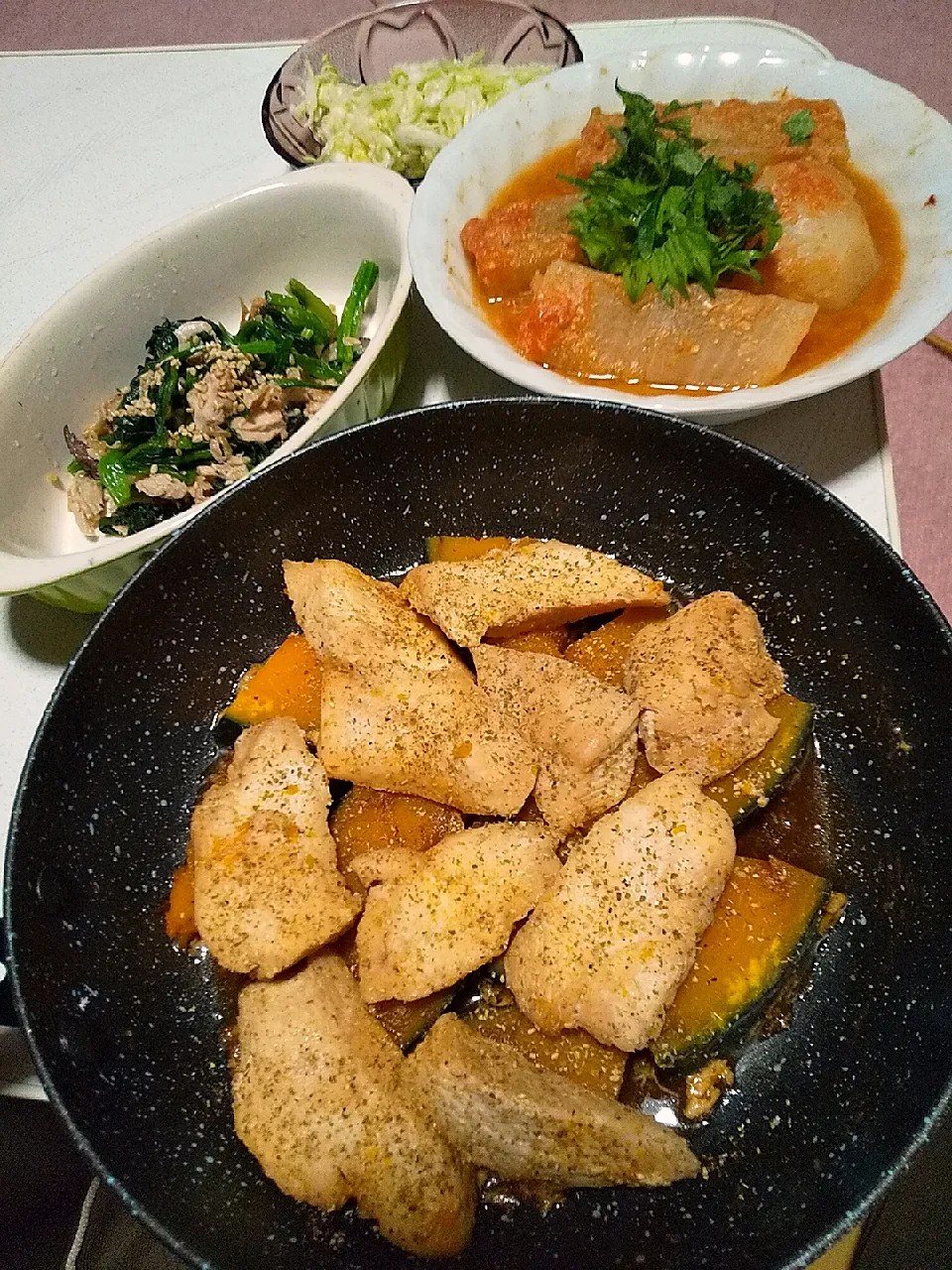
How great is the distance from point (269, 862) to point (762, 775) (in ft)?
2.06

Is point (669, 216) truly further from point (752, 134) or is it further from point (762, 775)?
point (762, 775)

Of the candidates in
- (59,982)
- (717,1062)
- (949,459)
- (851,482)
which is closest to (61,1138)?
(59,982)

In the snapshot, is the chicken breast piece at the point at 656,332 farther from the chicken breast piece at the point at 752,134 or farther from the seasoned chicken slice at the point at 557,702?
the seasoned chicken slice at the point at 557,702

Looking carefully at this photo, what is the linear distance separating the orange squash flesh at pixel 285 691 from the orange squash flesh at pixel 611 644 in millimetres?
373

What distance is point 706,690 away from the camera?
1.06 meters

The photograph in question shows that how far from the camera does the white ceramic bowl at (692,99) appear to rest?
130 centimetres

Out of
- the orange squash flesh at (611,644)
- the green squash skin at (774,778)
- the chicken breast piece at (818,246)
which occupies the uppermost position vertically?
the chicken breast piece at (818,246)

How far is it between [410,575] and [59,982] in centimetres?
67

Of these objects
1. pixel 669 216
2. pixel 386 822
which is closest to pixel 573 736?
pixel 386 822

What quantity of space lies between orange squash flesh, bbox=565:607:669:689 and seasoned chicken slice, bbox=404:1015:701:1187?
53 cm

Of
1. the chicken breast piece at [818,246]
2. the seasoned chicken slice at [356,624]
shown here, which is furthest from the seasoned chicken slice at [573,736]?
the chicken breast piece at [818,246]

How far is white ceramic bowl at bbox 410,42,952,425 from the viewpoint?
130 centimetres

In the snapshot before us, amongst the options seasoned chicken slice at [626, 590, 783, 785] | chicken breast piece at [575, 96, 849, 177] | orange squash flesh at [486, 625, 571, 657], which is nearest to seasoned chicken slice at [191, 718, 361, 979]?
orange squash flesh at [486, 625, 571, 657]

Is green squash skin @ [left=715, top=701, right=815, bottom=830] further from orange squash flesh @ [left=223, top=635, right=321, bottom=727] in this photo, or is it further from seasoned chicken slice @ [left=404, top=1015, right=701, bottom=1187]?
orange squash flesh @ [left=223, top=635, right=321, bottom=727]
